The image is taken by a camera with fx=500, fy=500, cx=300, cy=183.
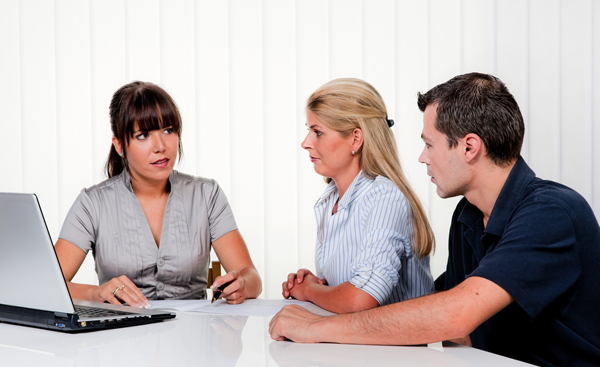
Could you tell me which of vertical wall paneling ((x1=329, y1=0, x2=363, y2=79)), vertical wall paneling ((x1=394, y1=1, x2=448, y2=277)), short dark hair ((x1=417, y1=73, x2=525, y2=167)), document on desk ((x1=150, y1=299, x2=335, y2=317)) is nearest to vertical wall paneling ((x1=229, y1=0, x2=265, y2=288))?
vertical wall paneling ((x1=329, y1=0, x2=363, y2=79))

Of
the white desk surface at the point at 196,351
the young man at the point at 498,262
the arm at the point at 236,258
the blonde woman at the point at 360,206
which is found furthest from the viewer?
the arm at the point at 236,258

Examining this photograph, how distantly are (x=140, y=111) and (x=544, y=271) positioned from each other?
57.4 inches

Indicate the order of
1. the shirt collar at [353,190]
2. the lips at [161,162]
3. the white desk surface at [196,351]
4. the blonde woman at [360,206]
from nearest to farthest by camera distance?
the white desk surface at [196,351], the blonde woman at [360,206], the shirt collar at [353,190], the lips at [161,162]

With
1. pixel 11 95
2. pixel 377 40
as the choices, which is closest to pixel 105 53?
pixel 11 95

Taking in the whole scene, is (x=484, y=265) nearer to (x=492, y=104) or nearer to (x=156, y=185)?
(x=492, y=104)

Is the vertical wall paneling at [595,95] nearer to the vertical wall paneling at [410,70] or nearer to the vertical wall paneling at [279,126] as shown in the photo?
the vertical wall paneling at [410,70]

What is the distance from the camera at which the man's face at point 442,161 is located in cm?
129

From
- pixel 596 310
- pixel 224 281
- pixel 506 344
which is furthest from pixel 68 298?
pixel 596 310

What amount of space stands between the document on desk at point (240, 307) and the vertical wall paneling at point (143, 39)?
1657mm

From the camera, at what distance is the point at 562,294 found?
1062mm

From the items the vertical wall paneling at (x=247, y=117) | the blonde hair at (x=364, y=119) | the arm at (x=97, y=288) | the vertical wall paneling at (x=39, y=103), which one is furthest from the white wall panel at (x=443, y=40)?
the vertical wall paneling at (x=39, y=103)

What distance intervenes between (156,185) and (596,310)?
1.54m

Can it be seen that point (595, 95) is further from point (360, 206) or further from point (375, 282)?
point (375, 282)

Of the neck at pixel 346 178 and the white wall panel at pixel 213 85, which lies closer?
the neck at pixel 346 178
